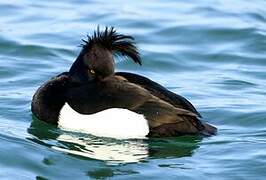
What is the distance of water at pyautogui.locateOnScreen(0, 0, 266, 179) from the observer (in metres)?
7.88

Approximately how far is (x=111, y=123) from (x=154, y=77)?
2877 mm

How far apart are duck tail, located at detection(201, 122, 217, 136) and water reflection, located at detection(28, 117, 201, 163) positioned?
0.08 m

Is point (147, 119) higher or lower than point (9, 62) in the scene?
lower

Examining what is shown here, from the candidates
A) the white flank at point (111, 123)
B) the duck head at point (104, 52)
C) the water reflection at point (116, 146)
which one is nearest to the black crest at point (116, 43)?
the duck head at point (104, 52)

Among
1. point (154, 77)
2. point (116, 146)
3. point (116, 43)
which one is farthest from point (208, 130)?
point (154, 77)

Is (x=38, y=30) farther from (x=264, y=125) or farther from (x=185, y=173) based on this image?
(x=185, y=173)

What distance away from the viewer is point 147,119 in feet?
27.7

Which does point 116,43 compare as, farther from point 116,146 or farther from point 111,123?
point 116,146

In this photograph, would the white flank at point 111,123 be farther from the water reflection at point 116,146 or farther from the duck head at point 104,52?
the duck head at point 104,52

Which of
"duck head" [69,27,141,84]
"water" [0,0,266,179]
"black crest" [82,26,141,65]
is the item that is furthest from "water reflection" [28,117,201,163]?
"black crest" [82,26,141,65]

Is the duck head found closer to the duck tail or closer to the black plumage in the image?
Result: the black plumage

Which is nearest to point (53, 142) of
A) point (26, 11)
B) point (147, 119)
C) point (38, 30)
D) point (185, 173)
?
point (147, 119)

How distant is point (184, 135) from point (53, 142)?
1.18m

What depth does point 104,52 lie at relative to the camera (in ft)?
28.8
